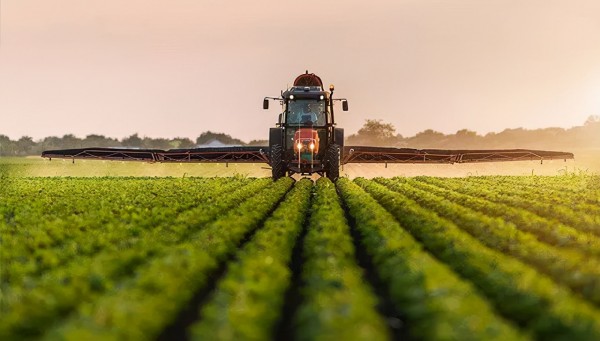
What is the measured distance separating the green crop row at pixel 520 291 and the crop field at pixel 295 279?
0.06 ft

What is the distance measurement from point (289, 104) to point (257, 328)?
2070 cm

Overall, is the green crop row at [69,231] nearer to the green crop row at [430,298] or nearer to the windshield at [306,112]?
the green crop row at [430,298]

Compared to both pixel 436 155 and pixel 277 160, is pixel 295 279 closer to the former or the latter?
pixel 277 160

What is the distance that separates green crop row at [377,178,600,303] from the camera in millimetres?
7348

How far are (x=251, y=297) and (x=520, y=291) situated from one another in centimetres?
277

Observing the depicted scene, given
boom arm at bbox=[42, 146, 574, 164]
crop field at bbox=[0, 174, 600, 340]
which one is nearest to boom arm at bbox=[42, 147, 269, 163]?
boom arm at bbox=[42, 146, 574, 164]

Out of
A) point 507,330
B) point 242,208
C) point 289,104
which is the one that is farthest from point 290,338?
point 289,104

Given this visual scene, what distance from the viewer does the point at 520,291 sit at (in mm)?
6602

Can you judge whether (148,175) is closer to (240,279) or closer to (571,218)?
(571,218)

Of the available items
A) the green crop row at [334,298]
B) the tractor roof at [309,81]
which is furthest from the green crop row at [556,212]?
the tractor roof at [309,81]

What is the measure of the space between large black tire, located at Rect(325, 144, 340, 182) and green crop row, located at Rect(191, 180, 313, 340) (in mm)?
15776

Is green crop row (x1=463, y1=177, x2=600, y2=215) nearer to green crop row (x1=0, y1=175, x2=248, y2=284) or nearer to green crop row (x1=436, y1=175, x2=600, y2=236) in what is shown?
green crop row (x1=436, y1=175, x2=600, y2=236)

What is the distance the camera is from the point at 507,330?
5.16m

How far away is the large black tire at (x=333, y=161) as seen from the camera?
25.5 m
